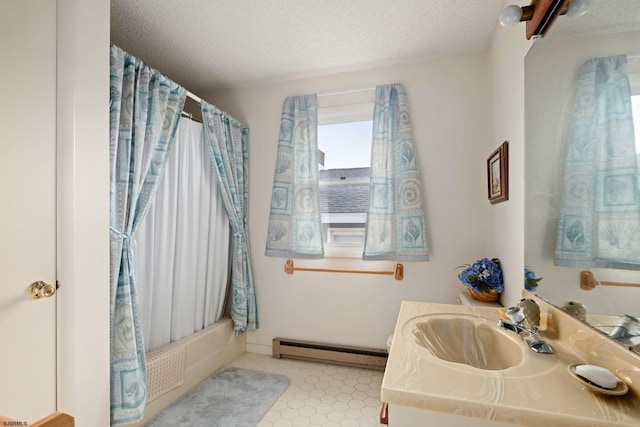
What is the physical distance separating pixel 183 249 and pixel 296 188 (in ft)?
3.17

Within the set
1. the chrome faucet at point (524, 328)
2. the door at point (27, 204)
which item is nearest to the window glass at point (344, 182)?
the chrome faucet at point (524, 328)

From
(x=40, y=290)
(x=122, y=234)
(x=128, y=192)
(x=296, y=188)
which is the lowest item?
(x=40, y=290)

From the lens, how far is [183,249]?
209cm

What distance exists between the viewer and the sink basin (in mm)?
1094

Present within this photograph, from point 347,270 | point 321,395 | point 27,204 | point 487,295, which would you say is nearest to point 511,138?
point 487,295

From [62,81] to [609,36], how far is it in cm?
183

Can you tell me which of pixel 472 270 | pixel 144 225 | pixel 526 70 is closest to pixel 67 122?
pixel 144 225

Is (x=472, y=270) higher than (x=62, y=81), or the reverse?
(x=62, y=81)

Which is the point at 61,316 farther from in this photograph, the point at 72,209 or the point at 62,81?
the point at 62,81

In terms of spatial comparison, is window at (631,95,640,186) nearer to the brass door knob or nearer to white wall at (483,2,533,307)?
white wall at (483,2,533,307)

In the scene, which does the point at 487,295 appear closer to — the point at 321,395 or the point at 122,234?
the point at 321,395

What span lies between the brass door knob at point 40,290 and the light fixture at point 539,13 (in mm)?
1940

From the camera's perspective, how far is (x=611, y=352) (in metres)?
0.76

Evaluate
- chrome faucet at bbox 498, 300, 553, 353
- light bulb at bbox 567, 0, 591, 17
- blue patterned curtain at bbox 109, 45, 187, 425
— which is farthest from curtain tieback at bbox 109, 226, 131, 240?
light bulb at bbox 567, 0, 591, 17
